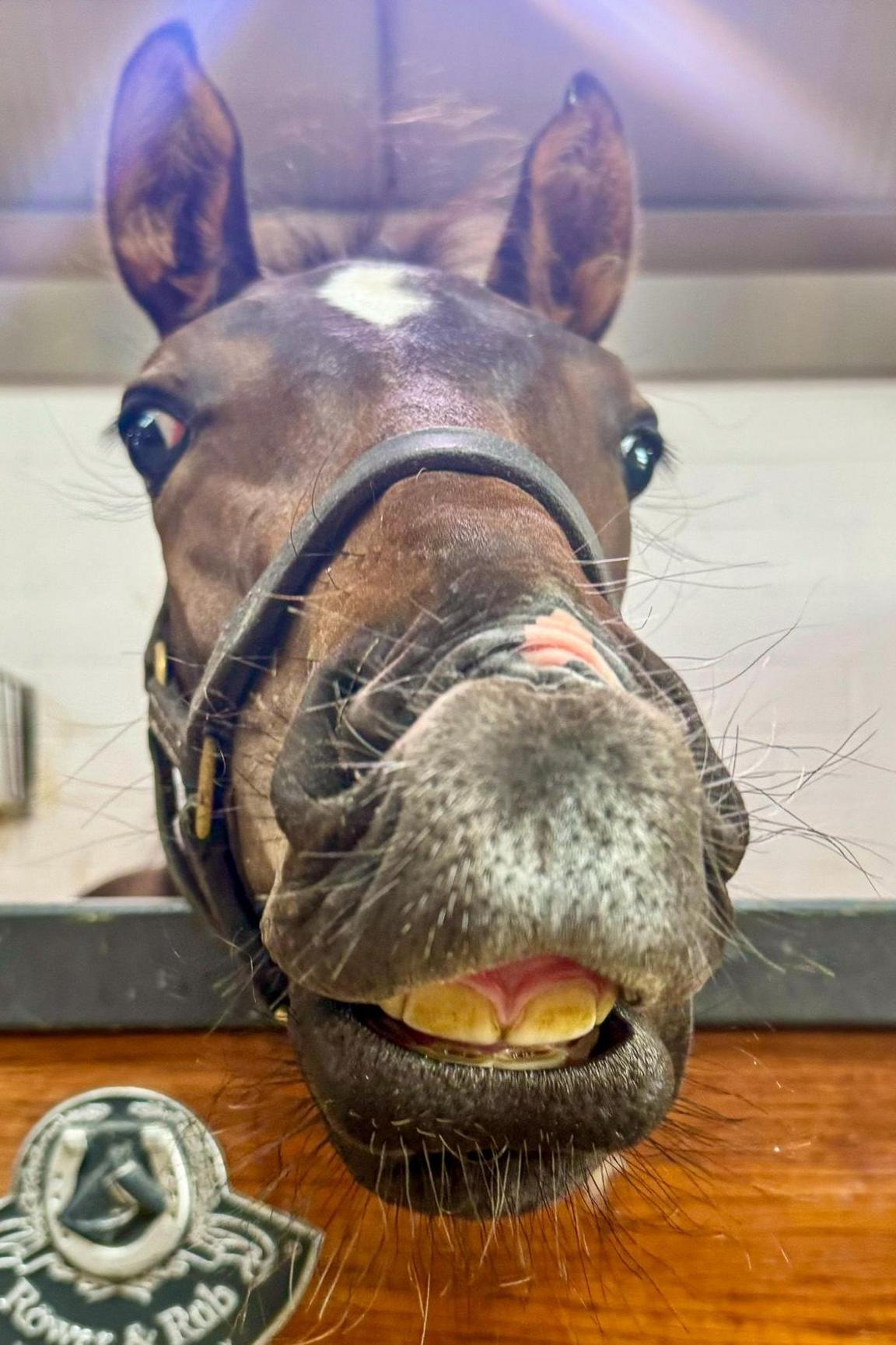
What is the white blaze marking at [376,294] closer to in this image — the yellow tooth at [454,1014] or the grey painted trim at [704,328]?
the grey painted trim at [704,328]

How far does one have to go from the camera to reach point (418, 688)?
35cm

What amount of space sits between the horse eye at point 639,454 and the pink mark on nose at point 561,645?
30 centimetres

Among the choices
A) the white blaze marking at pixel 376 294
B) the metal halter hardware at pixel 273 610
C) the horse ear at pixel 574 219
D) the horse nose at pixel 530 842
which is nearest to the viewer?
the horse nose at pixel 530 842

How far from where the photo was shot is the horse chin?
364mm

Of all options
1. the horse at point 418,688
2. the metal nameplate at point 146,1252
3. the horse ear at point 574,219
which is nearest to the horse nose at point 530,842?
the horse at point 418,688

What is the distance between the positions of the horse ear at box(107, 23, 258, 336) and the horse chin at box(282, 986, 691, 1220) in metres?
0.55

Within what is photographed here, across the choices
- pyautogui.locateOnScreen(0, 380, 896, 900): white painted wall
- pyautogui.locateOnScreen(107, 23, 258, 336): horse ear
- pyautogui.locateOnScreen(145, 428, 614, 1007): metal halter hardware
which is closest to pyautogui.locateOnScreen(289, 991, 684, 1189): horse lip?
pyautogui.locateOnScreen(145, 428, 614, 1007): metal halter hardware

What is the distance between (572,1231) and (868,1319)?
19 centimetres

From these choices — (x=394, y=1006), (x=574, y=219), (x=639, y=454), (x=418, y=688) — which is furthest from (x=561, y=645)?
(x=574, y=219)

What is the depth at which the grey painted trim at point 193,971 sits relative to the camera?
55 centimetres

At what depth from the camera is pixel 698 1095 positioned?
1.79 feet

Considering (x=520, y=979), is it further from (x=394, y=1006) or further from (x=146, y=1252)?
(x=146, y=1252)

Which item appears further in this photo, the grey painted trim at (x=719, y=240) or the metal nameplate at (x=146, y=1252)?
the grey painted trim at (x=719, y=240)

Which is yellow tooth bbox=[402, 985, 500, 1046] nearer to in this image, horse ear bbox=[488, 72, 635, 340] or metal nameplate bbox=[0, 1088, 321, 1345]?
metal nameplate bbox=[0, 1088, 321, 1345]
